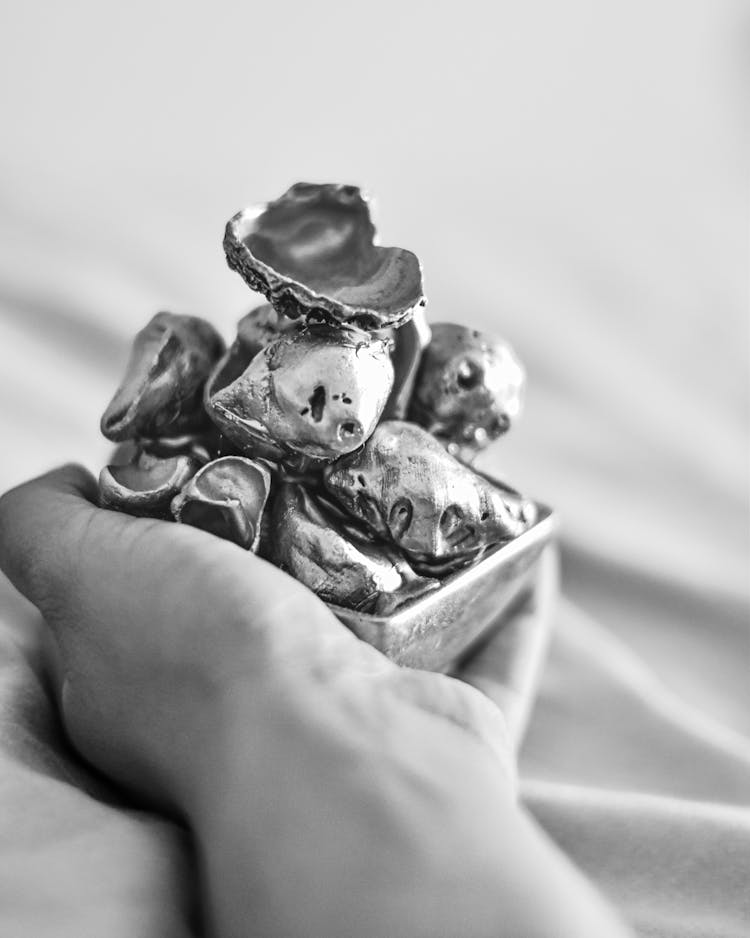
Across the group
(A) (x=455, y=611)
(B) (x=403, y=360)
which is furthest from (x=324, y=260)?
(A) (x=455, y=611)

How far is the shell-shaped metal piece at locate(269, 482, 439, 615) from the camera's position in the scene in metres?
0.45

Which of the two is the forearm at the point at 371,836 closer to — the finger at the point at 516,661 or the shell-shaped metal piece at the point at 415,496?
the shell-shaped metal piece at the point at 415,496

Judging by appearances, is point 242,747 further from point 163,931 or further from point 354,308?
point 354,308

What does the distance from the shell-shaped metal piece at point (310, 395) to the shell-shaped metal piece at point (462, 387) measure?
0.25 feet

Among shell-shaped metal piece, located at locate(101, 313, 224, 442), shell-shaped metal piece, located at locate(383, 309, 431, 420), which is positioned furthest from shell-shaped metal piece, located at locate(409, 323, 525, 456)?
shell-shaped metal piece, located at locate(101, 313, 224, 442)

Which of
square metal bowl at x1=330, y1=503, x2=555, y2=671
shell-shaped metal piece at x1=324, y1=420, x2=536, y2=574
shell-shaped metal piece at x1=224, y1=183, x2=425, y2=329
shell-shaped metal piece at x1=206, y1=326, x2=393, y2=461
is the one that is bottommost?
square metal bowl at x1=330, y1=503, x2=555, y2=671

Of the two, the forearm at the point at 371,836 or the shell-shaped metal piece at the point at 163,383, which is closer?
the forearm at the point at 371,836

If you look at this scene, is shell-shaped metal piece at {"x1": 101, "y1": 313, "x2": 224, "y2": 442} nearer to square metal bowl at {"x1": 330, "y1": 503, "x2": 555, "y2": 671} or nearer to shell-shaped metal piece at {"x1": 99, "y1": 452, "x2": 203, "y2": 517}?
shell-shaped metal piece at {"x1": 99, "y1": 452, "x2": 203, "y2": 517}

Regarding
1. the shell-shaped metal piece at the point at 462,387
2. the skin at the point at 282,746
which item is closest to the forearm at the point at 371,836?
the skin at the point at 282,746

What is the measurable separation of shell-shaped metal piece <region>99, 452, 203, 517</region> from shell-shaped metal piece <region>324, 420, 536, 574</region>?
0.07 m

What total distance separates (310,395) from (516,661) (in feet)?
0.85

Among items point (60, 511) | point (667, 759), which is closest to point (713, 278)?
point (667, 759)

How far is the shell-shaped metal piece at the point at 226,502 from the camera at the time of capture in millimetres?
447

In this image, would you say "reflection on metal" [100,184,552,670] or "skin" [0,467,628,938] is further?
"reflection on metal" [100,184,552,670]
